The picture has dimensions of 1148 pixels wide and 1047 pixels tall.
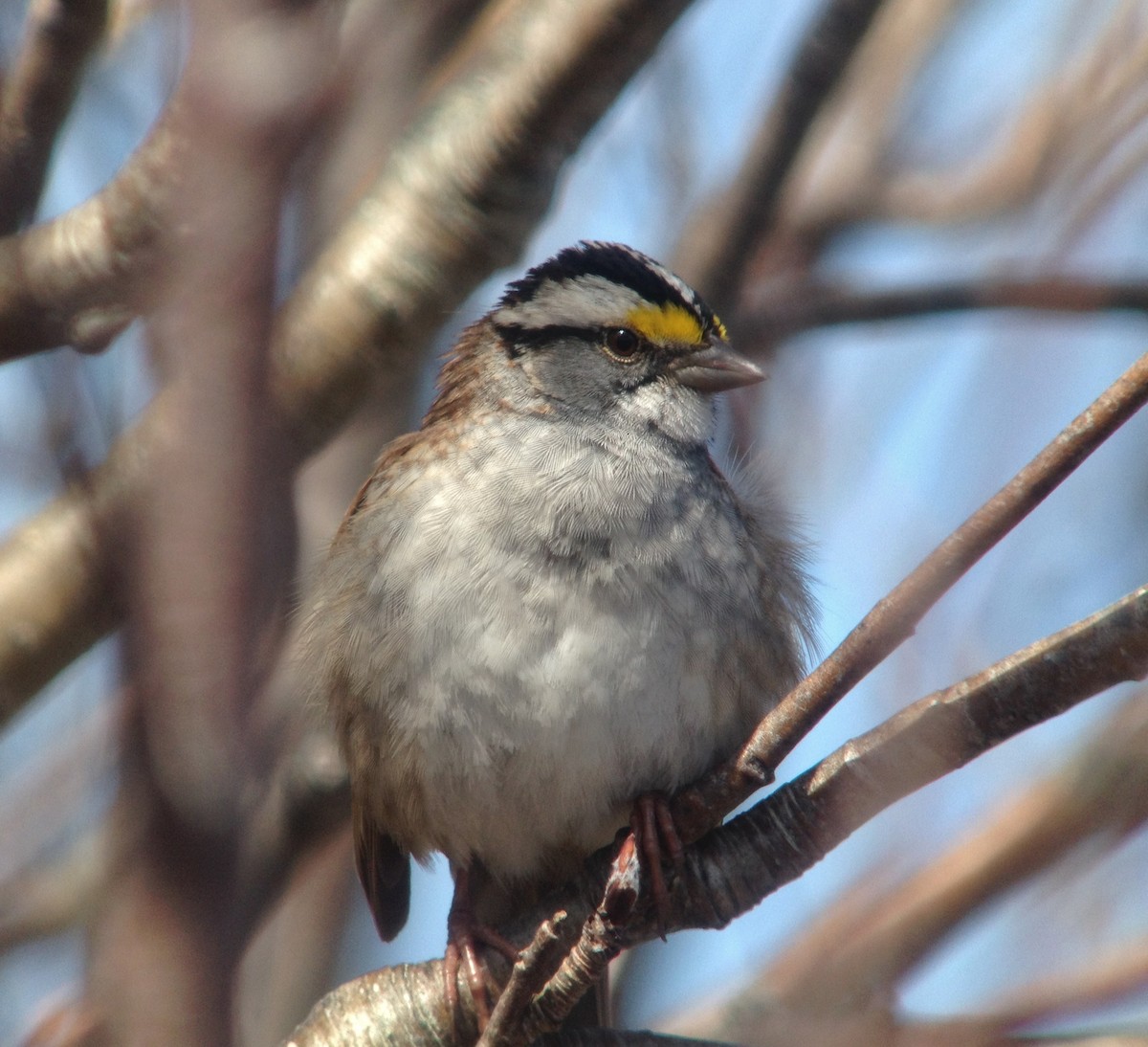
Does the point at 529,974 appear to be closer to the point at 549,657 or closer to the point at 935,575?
the point at 549,657

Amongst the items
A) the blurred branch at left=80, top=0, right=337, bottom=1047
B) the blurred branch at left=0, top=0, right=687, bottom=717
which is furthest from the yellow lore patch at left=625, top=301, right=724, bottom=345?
the blurred branch at left=80, top=0, right=337, bottom=1047

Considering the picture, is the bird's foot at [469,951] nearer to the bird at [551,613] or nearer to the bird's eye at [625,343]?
the bird at [551,613]

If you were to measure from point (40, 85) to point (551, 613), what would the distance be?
184 centimetres

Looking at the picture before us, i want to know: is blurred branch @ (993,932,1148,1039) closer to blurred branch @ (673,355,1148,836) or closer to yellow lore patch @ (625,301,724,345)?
blurred branch @ (673,355,1148,836)

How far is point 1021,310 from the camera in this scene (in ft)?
17.8

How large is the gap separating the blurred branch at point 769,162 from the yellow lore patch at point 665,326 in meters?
1.37

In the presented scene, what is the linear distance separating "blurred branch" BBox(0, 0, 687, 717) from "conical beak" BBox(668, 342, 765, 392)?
25.9 inches

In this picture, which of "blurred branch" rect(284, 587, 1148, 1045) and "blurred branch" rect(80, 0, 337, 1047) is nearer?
"blurred branch" rect(80, 0, 337, 1047)

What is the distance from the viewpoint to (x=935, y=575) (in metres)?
2.61

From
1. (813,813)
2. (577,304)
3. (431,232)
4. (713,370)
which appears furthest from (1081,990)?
(431,232)

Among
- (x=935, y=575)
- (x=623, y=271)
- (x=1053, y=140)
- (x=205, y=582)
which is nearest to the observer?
(x=205, y=582)

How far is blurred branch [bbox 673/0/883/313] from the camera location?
17.5 ft

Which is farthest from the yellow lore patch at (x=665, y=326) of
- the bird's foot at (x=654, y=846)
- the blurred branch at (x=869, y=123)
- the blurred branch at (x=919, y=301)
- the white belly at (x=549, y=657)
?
the blurred branch at (x=869, y=123)

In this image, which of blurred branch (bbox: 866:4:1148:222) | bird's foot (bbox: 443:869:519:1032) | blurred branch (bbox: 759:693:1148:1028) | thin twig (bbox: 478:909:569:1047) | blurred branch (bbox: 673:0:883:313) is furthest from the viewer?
blurred branch (bbox: 866:4:1148:222)
